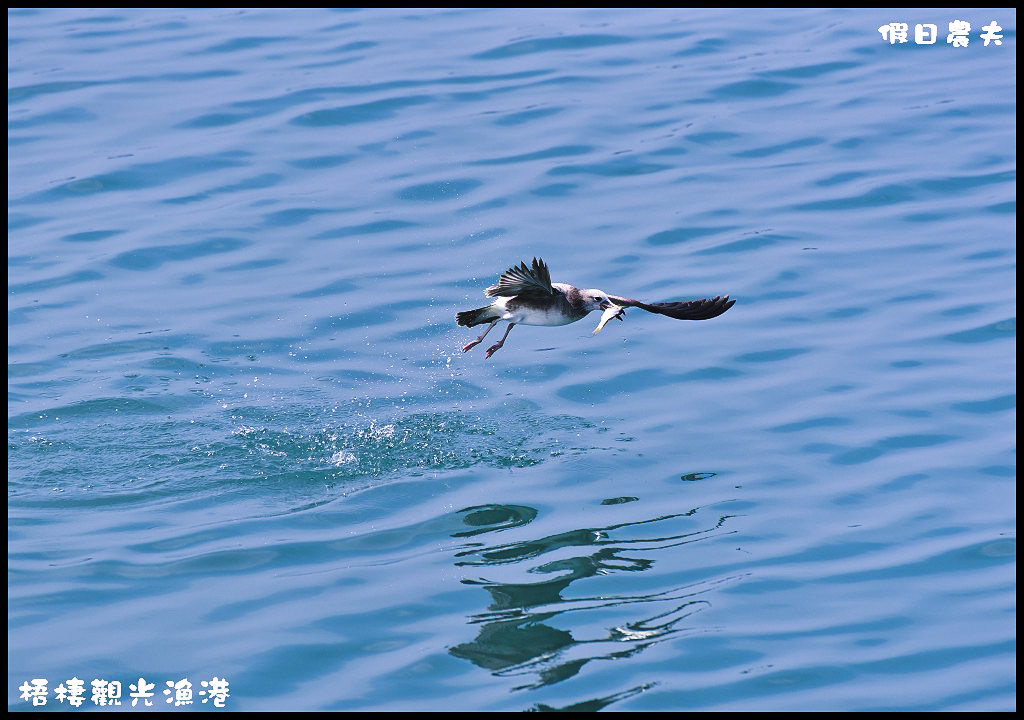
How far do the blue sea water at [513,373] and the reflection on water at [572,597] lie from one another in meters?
0.03

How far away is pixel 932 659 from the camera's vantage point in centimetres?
876

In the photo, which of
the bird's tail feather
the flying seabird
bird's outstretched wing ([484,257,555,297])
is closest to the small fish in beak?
the flying seabird

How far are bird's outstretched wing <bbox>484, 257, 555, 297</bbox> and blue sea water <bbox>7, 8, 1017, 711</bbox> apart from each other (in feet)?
4.90

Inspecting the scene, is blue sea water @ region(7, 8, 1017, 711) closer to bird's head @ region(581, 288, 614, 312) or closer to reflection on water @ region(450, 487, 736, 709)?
reflection on water @ region(450, 487, 736, 709)

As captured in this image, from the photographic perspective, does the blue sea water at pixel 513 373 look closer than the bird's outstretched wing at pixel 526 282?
Yes

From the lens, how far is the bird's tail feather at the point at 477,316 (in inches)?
428

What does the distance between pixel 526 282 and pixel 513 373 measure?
2.98 meters

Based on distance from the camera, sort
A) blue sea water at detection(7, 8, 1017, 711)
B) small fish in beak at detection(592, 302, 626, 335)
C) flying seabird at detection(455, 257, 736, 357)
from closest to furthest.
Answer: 1. blue sea water at detection(7, 8, 1017, 711)
2. small fish in beak at detection(592, 302, 626, 335)
3. flying seabird at detection(455, 257, 736, 357)

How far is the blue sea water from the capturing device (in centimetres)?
895

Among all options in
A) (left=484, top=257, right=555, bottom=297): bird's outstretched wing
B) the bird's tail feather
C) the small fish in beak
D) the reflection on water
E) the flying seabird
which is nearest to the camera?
the reflection on water

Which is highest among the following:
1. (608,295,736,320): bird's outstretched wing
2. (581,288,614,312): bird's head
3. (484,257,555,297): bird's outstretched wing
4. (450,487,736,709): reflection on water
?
(484,257,555,297): bird's outstretched wing

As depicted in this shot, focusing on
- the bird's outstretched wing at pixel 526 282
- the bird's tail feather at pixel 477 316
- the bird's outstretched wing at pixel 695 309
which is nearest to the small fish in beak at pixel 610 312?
the bird's outstretched wing at pixel 695 309

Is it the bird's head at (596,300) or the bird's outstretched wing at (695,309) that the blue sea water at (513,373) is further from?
the bird's head at (596,300)

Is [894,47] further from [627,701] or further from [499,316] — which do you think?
[627,701]
